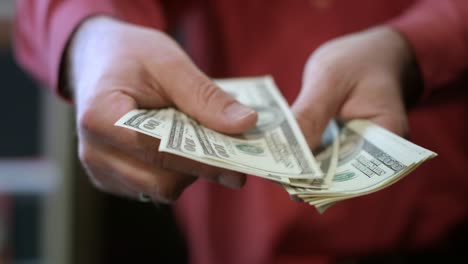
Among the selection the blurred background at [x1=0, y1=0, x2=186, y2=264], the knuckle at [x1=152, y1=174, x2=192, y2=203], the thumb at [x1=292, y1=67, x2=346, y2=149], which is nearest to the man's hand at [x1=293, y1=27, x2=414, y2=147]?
the thumb at [x1=292, y1=67, x2=346, y2=149]

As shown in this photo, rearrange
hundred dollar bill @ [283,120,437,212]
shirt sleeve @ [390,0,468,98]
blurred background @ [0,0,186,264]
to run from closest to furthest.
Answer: hundred dollar bill @ [283,120,437,212], shirt sleeve @ [390,0,468,98], blurred background @ [0,0,186,264]

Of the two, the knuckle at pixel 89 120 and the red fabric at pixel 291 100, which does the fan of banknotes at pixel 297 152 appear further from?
the red fabric at pixel 291 100

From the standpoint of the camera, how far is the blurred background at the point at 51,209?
874mm

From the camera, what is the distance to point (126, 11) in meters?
0.52

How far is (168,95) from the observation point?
0.42 metres

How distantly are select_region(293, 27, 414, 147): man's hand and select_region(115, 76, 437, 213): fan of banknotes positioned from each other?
12mm

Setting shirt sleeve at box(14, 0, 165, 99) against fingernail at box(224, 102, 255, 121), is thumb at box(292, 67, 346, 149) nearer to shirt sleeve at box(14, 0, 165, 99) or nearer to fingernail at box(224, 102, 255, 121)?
fingernail at box(224, 102, 255, 121)

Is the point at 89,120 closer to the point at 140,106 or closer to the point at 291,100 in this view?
the point at 140,106

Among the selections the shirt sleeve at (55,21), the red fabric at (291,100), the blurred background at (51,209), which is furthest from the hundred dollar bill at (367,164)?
the blurred background at (51,209)

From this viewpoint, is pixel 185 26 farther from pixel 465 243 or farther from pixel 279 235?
pixel 465 243

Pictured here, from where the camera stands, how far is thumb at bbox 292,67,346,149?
43 centimetres

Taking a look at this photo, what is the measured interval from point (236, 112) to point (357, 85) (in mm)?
111

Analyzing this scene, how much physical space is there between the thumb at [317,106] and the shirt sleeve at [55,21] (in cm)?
18

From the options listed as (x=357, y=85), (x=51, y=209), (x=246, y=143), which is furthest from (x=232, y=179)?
(x=51, y=209)
